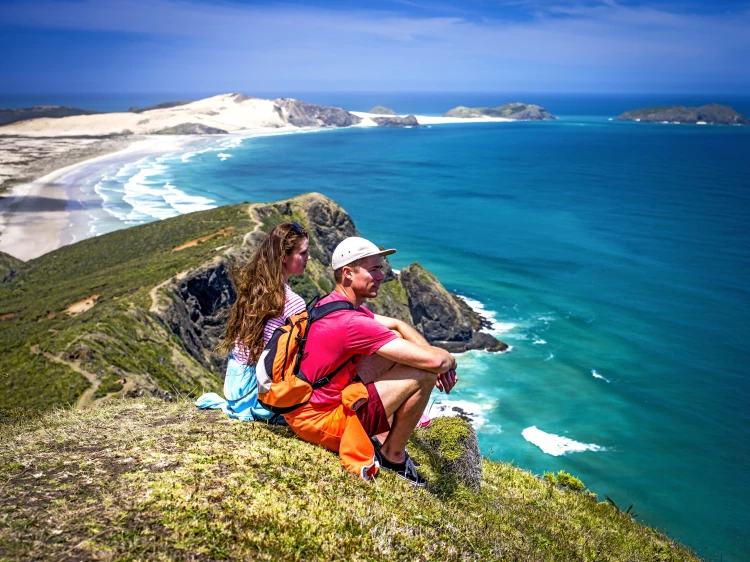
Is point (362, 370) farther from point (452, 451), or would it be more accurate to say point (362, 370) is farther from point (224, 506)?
point (452, 451)

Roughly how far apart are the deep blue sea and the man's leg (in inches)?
643

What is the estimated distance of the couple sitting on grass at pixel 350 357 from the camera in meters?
6.04

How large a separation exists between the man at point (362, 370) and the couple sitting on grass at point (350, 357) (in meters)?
0.01

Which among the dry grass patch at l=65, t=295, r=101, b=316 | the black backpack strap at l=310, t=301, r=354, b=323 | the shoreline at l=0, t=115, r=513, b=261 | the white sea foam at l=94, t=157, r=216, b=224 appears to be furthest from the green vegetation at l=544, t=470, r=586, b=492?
the white sea foam at l=94, t=157, r=216, b=224

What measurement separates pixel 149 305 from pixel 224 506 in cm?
2271

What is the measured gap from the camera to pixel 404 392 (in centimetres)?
620

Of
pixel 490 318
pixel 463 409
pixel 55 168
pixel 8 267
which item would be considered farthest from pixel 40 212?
pixel 463 409

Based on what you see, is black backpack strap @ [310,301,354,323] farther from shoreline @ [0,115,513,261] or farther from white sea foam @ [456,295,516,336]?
shoreline @ [0,115,513,261]

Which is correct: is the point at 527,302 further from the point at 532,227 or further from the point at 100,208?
the point at 100,208

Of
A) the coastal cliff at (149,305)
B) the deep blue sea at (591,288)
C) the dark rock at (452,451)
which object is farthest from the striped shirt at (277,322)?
the deep blue sea at (591,288)

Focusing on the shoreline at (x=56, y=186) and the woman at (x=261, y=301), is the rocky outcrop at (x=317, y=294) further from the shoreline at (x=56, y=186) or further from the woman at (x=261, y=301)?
the shoreline at (x=56, y=186)

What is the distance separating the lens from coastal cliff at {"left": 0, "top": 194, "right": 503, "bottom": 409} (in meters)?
18.9

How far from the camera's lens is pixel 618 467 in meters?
30.2

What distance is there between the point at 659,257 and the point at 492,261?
20846mm
